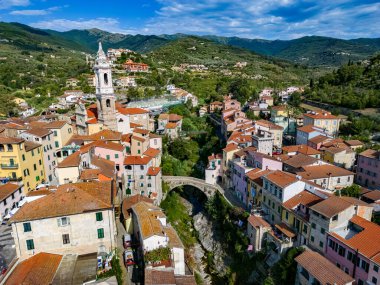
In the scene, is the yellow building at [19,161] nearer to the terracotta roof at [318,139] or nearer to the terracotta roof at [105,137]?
the terracotta roof at [105,137]

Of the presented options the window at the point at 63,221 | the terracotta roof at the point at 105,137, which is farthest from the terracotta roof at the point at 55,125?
the window at the point at 63,221

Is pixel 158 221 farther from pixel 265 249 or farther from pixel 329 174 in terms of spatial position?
pixel 329 174

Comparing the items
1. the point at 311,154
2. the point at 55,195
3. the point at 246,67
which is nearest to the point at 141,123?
the point at 311,154

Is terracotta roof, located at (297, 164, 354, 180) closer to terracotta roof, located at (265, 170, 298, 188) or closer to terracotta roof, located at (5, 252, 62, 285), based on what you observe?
terracotta roof, located at (265, 170, 298, 188)

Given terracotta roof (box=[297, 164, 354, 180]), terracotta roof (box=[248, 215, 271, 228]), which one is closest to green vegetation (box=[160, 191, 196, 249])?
terracotta roof (box=[248, 215, 271, 228])

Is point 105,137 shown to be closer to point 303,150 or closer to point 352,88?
point 303,150

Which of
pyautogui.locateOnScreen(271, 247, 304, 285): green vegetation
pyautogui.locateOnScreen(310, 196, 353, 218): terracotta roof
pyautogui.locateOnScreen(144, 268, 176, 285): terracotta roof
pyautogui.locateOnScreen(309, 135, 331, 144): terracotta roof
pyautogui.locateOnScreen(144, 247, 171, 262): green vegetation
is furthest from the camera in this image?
pyautogui.locateOnScreen(309, 135, 331, 144): terracotta roof

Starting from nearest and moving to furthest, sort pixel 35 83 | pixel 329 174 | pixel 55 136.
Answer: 1. pixel 329 174
2. pixel 55 136
3. pixel 35 83
